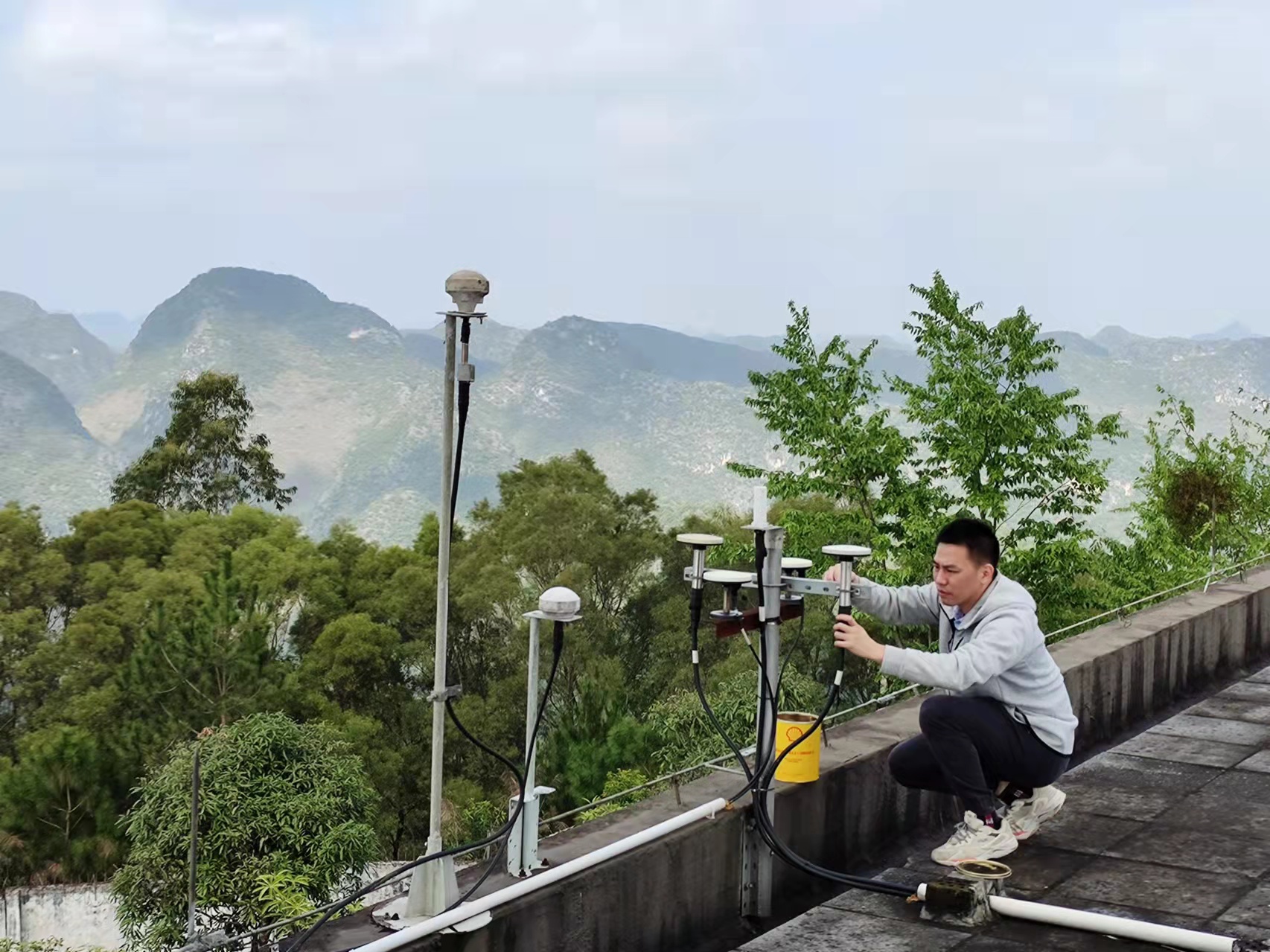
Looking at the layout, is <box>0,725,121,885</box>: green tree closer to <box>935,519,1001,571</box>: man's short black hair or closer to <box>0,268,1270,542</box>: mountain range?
<box>935,519,1001,571</box>: man's short black hair

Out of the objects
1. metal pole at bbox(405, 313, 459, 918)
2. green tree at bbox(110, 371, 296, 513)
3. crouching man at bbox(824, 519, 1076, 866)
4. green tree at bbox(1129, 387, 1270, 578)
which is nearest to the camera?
metal pole at bbox(405, 313, 459, 918)

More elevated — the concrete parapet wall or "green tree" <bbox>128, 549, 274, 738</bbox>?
the concrete parapet wall

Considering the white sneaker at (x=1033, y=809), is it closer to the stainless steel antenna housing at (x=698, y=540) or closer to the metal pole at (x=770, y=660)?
the metal pole at (x=770, y=660)

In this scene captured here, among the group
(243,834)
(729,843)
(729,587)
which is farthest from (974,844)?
(243,834)

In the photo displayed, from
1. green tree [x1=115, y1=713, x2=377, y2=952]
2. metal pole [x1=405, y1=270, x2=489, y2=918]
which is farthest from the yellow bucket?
green tree [x1=115, y1=713, x2=377, y2=952]

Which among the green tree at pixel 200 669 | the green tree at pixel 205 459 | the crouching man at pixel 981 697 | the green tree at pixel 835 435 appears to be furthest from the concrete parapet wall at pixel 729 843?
the green tree at pixel 205 459

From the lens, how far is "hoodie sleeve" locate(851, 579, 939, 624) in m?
4.34

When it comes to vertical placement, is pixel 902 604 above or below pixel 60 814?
above

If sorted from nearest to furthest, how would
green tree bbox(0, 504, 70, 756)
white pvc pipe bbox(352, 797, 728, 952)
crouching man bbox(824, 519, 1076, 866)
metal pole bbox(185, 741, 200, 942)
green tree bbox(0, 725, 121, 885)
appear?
metal pole bbox(185, 741, 200, 942), white pvc pipe bbox(352, 797, 728, 952), crouching man bbox(824, 519, 1076, 866), green tree bbox(0, 725, 121, 885), green tree bbox(0, 504, 70, 756)

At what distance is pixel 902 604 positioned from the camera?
4426mm

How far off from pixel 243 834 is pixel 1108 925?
2841 centimetres

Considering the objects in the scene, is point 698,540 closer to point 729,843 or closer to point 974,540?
point 974,540

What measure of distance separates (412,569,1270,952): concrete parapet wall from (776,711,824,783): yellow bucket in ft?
0.13

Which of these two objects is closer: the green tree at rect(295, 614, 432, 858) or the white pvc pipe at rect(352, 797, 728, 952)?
the white pvc pipe at rect(352, 797, 728, 952)
